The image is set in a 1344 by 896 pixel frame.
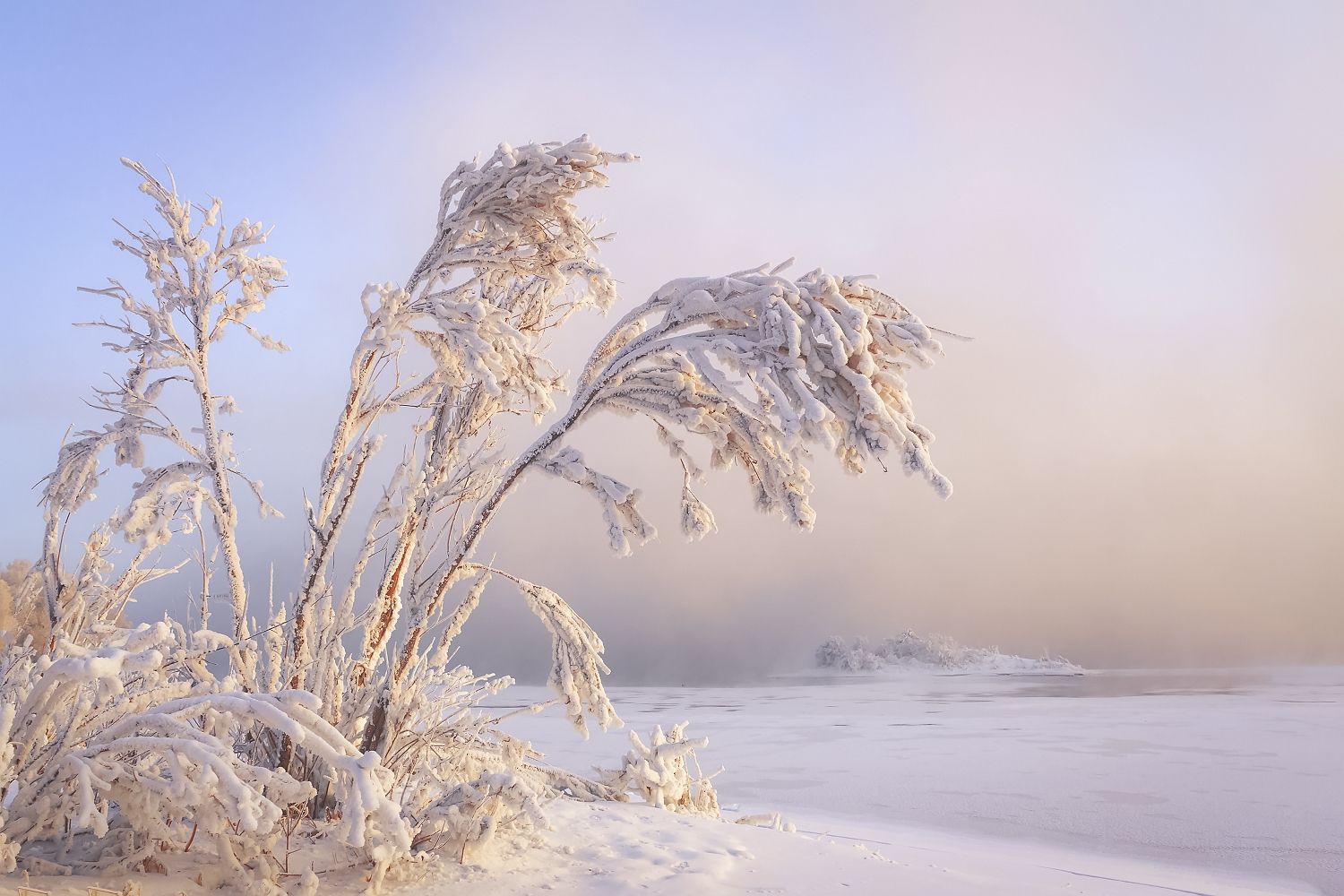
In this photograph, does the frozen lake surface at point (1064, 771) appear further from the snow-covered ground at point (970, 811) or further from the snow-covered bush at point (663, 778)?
the snow-covered bush at point (663, 778)

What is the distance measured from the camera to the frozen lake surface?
5.84 metres

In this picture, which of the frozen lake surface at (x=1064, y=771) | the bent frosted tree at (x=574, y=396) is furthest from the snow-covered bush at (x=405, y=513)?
the frozen lake surface at (x=1064, y=771)

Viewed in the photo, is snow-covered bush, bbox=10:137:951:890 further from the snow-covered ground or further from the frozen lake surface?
the frozen lake surface

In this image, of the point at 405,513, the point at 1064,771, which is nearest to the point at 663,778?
the point at 405,513

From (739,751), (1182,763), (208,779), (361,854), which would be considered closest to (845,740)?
(739,751)

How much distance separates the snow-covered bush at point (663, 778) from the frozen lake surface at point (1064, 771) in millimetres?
1094

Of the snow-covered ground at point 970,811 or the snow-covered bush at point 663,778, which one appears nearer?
the snow-covered ground at point 970,811

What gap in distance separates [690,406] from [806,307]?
73 centimetres

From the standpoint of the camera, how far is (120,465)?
4434mm

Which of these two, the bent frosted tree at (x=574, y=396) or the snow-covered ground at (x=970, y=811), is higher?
the bent frosted tree at (x=574, y=396)

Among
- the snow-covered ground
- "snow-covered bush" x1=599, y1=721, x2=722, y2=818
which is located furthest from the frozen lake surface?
"snow-covered bush" x1=599, y1=721, x2=722, y2=818

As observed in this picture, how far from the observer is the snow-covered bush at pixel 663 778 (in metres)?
5.50

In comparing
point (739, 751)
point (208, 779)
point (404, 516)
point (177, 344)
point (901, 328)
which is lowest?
point (739, 751)

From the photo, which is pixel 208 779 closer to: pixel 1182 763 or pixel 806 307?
pixel 806 307
